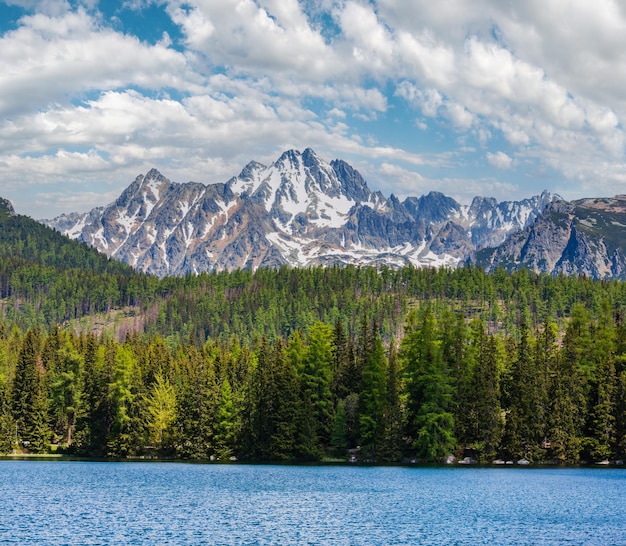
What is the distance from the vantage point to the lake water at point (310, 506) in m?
56.3

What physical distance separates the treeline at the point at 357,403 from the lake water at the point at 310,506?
41.0 feet

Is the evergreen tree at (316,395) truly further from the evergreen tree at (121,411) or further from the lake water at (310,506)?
the evergreen tree at (121,411)

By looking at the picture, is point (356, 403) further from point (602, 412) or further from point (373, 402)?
point (602, 412)

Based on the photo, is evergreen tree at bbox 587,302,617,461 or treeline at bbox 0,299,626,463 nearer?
evergreen tree at bbox 587,302,617,461

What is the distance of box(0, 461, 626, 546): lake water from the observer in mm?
56312

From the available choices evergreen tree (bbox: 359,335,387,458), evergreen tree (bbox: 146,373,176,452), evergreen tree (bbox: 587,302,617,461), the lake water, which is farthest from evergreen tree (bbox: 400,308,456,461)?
evergreen tree (bbox: 146,373,176,452)

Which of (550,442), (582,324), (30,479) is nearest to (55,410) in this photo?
(30,479)

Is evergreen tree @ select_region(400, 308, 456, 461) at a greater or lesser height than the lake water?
greater

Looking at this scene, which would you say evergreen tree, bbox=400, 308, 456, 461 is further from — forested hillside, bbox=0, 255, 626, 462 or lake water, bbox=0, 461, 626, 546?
lake water, bbox=0, 461, 626, 546

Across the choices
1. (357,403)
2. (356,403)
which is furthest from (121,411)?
(357,403)

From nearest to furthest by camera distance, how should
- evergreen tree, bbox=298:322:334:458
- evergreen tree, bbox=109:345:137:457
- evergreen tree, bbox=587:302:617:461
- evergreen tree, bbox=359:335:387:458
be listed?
evergreen tree, bbox=587:302:617:461 < evergreen tree, bbox=359:335:387:458 < evergreen tree, bbox=298:322:334:458 < evergreen tree, bbox=109:345:137:457

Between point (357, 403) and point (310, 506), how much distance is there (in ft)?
168

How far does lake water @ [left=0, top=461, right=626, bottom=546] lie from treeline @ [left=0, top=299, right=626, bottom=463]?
12.5 m

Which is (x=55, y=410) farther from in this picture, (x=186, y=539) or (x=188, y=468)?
(x=186, y=539)
